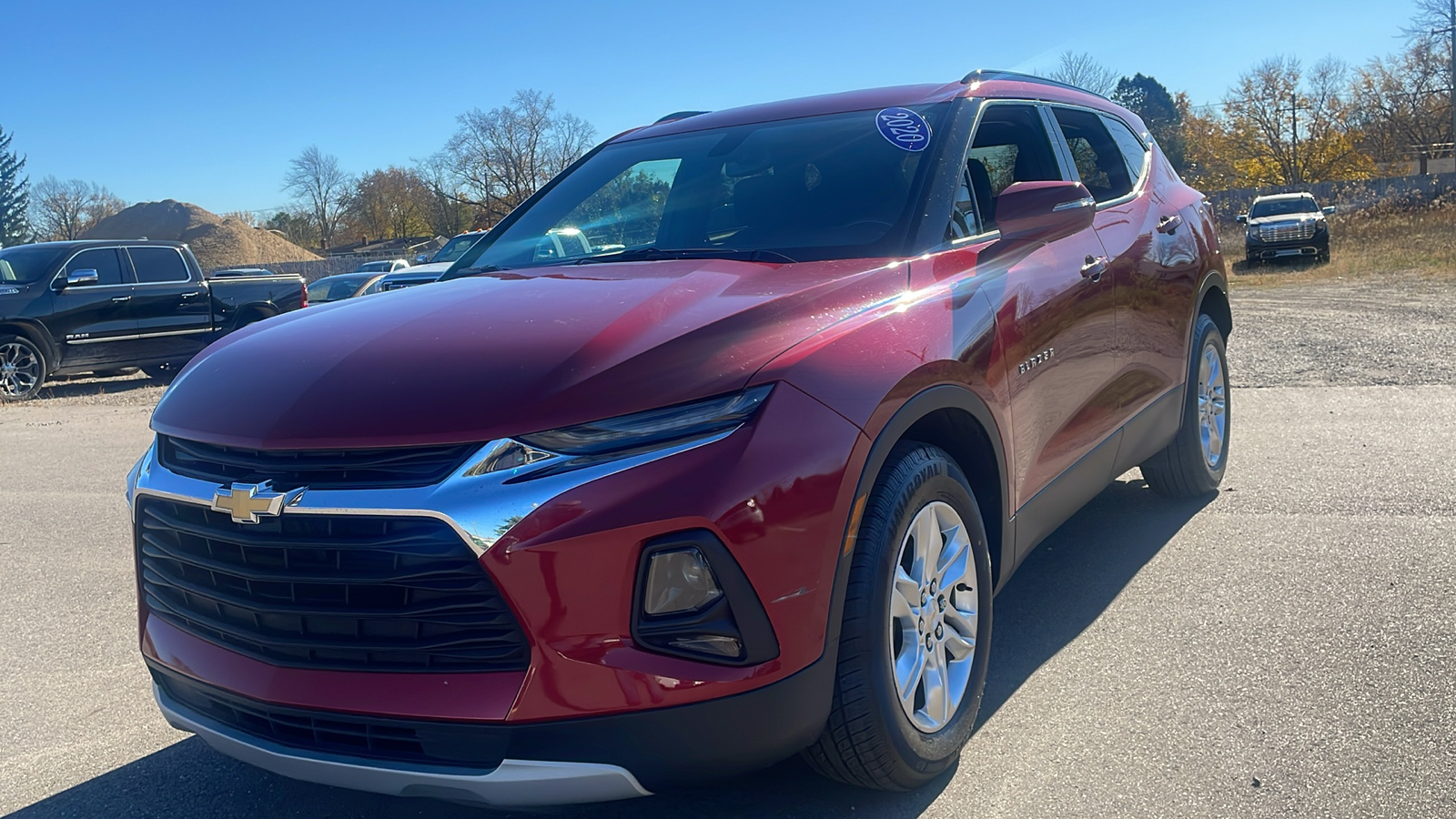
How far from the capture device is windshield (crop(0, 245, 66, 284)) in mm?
12922

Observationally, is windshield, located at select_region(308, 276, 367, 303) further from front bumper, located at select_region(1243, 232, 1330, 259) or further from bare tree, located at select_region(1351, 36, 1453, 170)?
bare tree, located at select_region(1351, 36, 1453, 170)

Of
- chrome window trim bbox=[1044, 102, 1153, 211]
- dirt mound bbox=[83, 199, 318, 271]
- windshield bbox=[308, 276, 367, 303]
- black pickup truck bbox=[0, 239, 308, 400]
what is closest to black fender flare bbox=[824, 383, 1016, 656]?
chrome window trim bbox=[1044, 102, 1153, 211]

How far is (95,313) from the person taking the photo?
1322 centimetres

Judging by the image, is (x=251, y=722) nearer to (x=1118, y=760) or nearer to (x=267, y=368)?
(x=267, y=368)

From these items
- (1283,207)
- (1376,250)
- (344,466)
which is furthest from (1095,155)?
(1376,250)

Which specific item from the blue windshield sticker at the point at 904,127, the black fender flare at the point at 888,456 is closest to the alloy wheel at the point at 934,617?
the black fender flare at the point at 888,456

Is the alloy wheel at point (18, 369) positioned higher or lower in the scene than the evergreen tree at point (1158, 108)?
lower

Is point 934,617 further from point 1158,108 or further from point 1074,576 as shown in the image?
point 1158,108

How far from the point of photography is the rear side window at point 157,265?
14.0 meters

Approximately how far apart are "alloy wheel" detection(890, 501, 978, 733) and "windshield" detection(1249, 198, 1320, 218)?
2620cm

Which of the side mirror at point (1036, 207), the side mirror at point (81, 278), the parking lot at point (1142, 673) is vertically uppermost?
the side mirror at point (1036, 207)

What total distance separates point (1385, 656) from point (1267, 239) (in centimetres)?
2433

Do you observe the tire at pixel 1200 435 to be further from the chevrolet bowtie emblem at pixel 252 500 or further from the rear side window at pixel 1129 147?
the chevrolet bowtie emblem at pixel 252 500

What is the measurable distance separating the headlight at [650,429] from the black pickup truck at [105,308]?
13.0m
